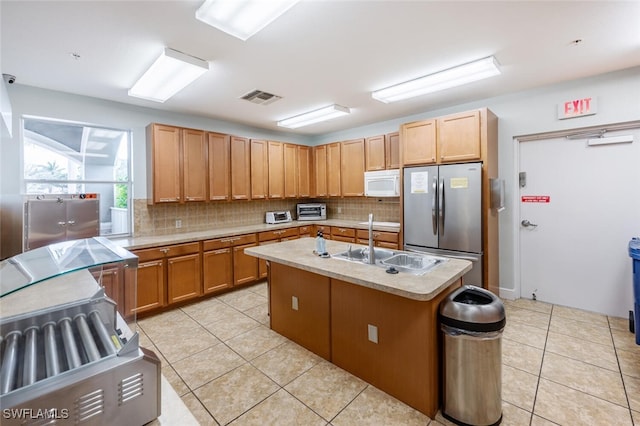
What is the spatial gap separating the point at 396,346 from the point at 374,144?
3.69 m

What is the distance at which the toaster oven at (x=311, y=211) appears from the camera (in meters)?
6.03

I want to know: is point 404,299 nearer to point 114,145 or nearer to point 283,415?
point 283,415

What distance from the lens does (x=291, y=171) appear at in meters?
5.62

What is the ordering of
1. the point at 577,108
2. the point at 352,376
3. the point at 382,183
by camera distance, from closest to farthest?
1. the point at 352,376
2. the point at 577,108
3. the point at 382,183

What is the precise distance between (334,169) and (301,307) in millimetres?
3365

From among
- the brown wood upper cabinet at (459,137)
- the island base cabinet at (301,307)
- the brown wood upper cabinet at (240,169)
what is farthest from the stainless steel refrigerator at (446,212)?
the brown wood upper cabinet at (240,169)

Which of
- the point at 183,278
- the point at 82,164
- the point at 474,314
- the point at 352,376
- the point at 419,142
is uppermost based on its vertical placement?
the point at 419,142

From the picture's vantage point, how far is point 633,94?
304cm

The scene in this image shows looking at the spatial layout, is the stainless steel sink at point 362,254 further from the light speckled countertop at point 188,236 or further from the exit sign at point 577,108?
the exit sign at point 577,108

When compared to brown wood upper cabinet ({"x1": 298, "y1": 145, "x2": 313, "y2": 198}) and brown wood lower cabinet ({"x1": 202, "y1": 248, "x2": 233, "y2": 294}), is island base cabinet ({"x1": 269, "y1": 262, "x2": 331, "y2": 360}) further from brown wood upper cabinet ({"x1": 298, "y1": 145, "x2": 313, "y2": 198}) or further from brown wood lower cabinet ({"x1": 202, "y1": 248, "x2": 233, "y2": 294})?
brown wood upper cabinet ({"x1": 298, "y1": 145, "x2": 313, "y2": 198})

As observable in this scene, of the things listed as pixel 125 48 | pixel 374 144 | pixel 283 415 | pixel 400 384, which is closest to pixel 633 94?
pixel 374 144

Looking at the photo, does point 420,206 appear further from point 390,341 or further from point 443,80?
point 390,341

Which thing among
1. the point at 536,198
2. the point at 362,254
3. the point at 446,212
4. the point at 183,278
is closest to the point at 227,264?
the point at 183,278

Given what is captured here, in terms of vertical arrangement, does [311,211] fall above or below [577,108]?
below
